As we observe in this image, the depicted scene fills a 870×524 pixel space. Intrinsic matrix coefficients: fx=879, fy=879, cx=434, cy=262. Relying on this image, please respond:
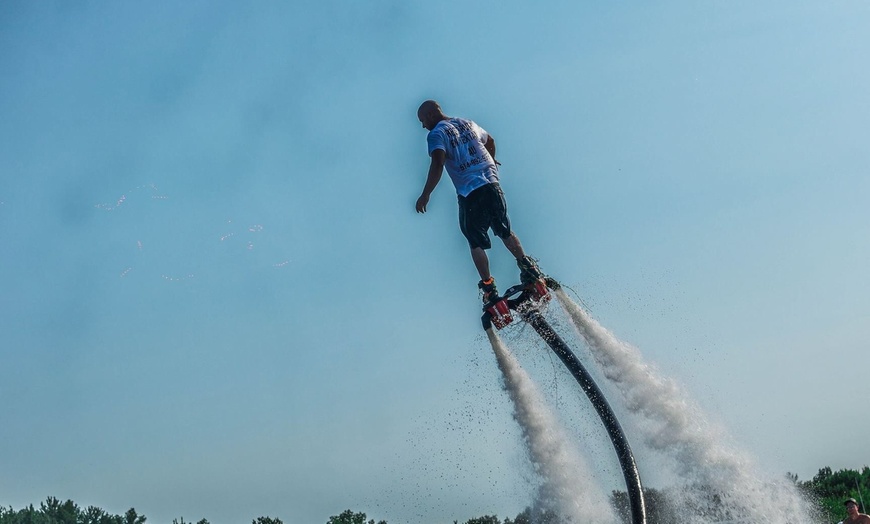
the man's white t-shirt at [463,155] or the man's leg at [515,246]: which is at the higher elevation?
the man's white t-shirt at [463,155]

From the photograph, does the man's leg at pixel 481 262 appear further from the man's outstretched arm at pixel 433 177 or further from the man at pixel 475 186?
the man's outstretched arm at pixel 433 177

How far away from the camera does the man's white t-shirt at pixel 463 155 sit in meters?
12.1

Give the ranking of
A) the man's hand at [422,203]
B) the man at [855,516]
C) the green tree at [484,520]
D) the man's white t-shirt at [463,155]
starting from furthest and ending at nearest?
the green tree at [484,520] < the man at [855,516] < the man's white t-shirt at [463,155] < the man's hand at [422,203]

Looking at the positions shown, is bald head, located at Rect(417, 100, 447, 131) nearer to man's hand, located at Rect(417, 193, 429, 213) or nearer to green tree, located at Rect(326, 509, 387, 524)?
man's hand, located at Rect(417, 193, 429, 213)

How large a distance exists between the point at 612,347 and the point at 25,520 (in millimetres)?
55093

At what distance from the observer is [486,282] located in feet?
40.6

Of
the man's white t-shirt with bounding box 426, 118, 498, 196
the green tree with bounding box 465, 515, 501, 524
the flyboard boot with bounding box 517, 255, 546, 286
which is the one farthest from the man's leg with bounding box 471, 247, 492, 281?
the green tree with bounding box 465, 515, 501, 524

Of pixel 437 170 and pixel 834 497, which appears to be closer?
pixel 437 170

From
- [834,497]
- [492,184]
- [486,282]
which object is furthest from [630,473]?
[834,497]

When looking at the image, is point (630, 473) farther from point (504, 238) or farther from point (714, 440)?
point (504, 238)

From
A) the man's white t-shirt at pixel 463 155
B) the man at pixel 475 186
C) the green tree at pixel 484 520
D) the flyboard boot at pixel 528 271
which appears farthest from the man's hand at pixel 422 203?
the green tree at pixel 484 520

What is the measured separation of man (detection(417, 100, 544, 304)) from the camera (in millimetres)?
12180

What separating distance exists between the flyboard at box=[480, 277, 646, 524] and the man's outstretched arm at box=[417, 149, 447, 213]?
1.73 metres

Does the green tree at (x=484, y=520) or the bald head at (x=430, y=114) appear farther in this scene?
the green tree at (x=484, y=520)
